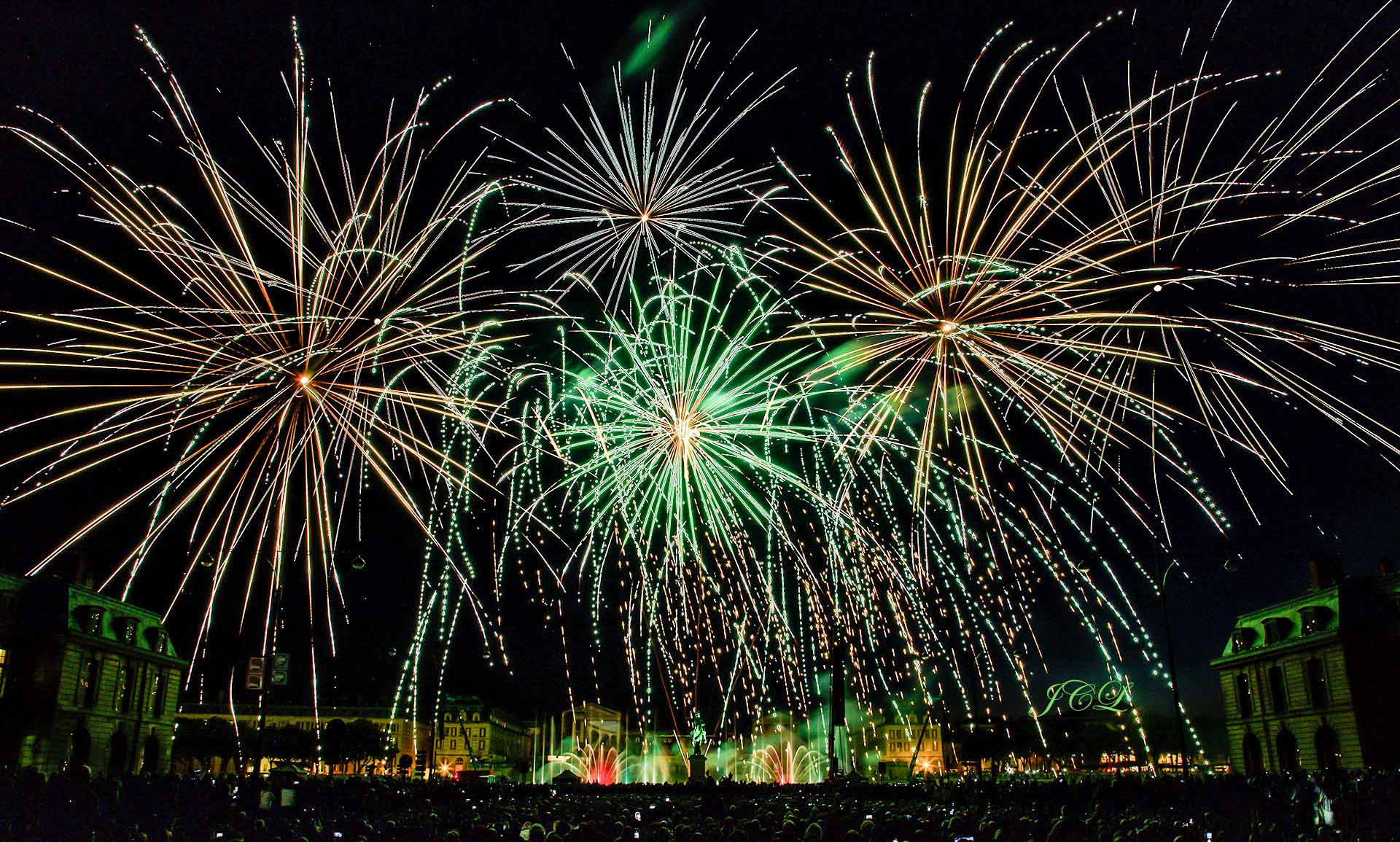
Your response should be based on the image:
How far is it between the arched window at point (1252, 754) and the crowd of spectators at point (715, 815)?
3624 cm

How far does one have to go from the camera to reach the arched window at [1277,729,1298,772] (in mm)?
54656

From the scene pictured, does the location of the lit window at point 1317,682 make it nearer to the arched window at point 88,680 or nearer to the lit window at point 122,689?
the arched window at point 88,680

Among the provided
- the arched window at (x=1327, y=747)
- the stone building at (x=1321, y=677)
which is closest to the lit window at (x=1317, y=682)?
the stone building at (x=1321, y=677)

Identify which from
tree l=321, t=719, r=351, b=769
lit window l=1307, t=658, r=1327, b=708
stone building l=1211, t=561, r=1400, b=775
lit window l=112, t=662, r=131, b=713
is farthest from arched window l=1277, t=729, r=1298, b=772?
lit window l=112, t=662, r=131, b=713

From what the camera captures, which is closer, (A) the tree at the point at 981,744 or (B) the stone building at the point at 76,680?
(B) the stone building at the point at 76,680

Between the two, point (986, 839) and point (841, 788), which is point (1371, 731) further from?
point (986, 839)

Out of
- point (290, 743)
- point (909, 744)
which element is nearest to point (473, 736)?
point (290, 743)

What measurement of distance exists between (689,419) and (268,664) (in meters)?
9.92

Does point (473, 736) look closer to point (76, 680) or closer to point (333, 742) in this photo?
point (333, 742)

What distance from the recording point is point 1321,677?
52.9m

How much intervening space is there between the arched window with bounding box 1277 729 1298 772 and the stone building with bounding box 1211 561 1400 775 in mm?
40

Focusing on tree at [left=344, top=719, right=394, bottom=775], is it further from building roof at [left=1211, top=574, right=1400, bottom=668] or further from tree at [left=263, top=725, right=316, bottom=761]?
building roof at [left=1211, top=574, right=1400, bottom=668]

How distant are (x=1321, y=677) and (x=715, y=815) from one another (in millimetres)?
47372

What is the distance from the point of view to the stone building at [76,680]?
47.6m
